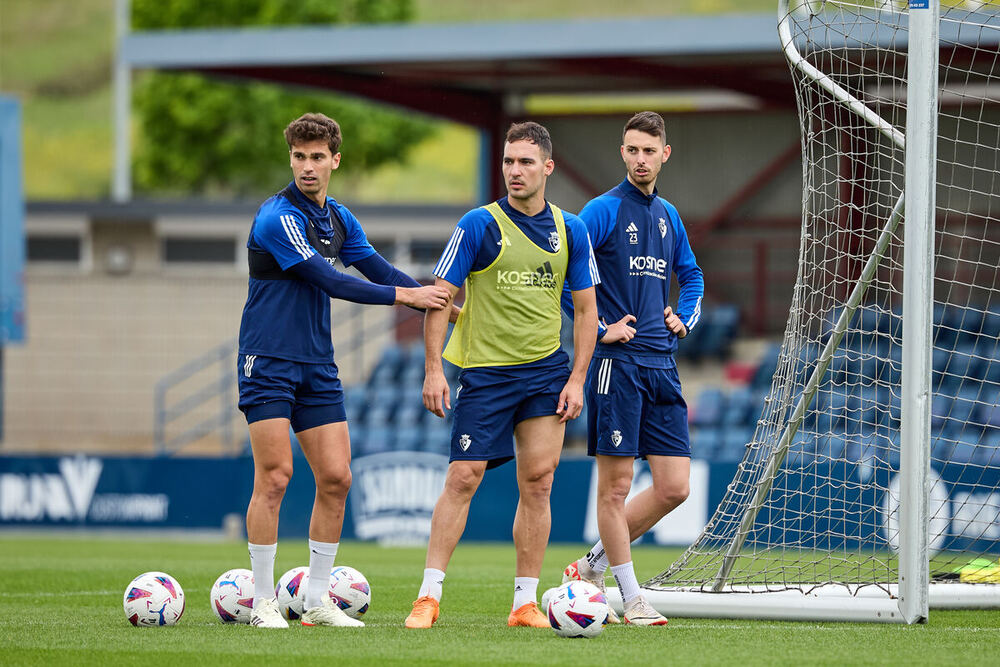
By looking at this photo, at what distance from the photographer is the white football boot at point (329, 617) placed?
22.0 feet

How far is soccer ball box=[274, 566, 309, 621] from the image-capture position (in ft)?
23.4

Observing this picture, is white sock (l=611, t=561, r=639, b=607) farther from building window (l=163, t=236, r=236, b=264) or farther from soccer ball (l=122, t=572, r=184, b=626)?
building window (l=163, t=236, r=236, b=264)

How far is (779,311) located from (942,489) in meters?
7.46

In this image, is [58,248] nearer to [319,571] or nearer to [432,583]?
[319,571]

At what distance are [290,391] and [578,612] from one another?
1734 millimetres

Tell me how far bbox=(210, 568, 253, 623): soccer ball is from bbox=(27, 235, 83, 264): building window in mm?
21416

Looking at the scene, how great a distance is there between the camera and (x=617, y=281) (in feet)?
23.3

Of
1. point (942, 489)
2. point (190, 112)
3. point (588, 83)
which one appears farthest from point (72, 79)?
point (942, 489)

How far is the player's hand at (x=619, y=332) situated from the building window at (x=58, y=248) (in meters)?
22.0

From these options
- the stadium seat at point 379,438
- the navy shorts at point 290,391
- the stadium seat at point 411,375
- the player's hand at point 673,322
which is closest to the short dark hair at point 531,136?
the player's hand at point 673,322

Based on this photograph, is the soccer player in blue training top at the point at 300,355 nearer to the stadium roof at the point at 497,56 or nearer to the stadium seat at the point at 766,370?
the stadium roof at the point at 497,56

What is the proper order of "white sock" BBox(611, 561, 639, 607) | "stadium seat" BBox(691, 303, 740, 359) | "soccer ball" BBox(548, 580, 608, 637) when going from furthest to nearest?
"stadium seat" BBox(691, 303, 740, 359) < "white sock" BBox(611, 561, 639, 607) < "soccer ball" BBox(548, 580, 608, 637)

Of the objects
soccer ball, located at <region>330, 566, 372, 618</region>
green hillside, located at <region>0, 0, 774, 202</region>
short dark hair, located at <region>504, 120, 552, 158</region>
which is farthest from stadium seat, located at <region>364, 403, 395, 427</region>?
green hillside, located at <region>0, 0, 774, 202</region>

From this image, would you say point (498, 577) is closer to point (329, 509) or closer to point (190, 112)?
point (329, 509)
